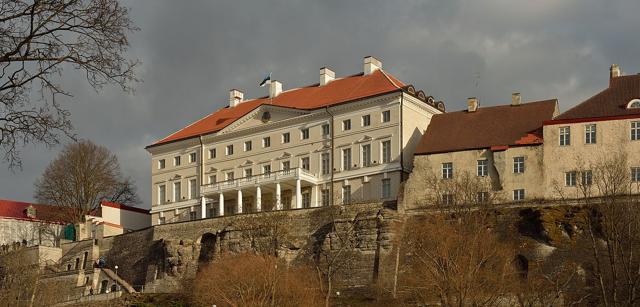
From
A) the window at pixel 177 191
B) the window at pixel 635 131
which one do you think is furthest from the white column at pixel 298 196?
the window at pixel 635 131

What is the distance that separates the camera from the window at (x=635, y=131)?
5562cm

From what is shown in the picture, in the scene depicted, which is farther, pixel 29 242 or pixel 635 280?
pixel 29 242

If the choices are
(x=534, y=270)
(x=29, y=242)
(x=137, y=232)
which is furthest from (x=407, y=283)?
(x=29, y=242)

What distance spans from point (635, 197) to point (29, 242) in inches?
2039

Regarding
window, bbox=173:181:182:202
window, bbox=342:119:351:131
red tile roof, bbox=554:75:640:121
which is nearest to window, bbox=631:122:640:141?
red tile roof, bbox=554:75:640:121

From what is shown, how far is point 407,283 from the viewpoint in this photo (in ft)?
174

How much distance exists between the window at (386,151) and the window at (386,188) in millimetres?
1268

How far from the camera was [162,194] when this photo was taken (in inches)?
2985

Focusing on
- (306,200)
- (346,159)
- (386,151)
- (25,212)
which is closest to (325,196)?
(306,200)

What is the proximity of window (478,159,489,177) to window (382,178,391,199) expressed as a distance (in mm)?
6393

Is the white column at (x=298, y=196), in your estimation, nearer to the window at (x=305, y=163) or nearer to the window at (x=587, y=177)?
the window at (x=305, y=163)

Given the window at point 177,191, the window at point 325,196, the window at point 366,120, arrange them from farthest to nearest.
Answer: the window at point 177,191 < the window at point 325,196 < the window at point 366,120

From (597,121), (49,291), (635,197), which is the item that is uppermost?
(597,121)

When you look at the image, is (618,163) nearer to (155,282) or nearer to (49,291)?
(155,282)
